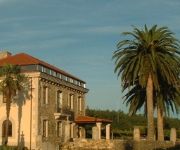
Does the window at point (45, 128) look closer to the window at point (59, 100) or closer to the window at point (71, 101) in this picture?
the window at point (59, 100)

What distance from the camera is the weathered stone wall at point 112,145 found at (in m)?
42.6

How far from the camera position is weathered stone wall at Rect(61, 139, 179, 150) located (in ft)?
140

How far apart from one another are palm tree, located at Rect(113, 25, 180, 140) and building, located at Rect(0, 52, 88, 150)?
34.1 feet

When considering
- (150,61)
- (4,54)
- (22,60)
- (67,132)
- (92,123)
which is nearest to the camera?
(150,61)

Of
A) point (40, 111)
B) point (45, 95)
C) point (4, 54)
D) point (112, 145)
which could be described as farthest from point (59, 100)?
point (112, 145)

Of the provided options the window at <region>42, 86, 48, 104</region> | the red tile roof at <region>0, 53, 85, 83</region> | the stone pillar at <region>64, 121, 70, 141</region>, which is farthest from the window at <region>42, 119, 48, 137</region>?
the red tile roof at <region>0, 53, 85, 83</region>

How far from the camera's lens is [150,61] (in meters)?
43.6

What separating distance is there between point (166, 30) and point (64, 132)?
64.5 feet

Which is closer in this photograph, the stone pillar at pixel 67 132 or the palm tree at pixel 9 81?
the palm tree at pixel 9 81

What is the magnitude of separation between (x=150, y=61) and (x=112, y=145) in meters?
9.03

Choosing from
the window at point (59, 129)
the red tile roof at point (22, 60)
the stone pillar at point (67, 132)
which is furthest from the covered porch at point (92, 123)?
the red tile roof at point (22, 60)

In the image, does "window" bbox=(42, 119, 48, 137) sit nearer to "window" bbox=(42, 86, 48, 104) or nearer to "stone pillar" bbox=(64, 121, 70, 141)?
"window" bbox=(42, 86, 48, 104)

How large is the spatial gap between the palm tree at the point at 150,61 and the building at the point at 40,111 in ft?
34.1

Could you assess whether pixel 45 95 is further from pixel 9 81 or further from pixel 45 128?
pixel 9 81
